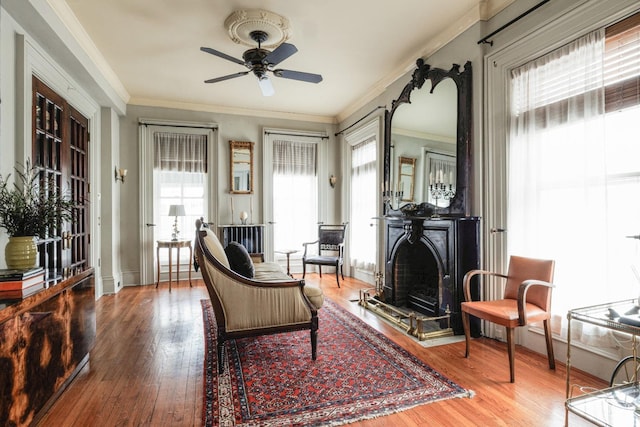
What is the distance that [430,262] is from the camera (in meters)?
3.85

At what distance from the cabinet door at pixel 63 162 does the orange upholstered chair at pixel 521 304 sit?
2.92 metres

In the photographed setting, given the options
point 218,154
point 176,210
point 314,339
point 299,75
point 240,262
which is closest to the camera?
point 314,339

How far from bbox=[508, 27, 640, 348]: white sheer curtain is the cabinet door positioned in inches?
137

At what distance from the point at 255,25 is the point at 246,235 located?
3.38 m

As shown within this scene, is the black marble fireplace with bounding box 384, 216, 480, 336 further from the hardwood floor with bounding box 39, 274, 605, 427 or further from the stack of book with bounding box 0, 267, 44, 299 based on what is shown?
the stack of book with bounding box 0, 267, 44, 299

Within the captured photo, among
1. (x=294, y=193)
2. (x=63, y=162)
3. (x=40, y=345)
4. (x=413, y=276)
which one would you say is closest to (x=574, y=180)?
(x=413, y=276)

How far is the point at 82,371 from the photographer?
238 cm

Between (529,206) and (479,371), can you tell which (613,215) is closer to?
(529,206)

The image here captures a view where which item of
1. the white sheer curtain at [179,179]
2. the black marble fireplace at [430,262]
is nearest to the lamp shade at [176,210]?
the white sheer curtain at [179,179]

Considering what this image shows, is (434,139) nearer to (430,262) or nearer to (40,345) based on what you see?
(430,262)

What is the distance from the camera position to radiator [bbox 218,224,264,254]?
561 centimetres

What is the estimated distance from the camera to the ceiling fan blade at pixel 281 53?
2804mm

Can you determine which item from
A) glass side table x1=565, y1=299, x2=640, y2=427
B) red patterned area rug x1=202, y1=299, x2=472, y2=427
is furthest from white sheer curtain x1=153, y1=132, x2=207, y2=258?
glass side table x1=565, y1=299, x2=640, y2=427

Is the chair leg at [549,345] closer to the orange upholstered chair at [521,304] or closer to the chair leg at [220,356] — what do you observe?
the orange upholstered chair at [521,304]
